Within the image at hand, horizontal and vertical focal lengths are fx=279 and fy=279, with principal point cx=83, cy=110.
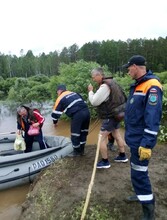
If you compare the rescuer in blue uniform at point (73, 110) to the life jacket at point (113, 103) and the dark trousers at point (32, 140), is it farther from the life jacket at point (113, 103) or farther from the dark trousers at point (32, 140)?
the dark trousers at point (32, 140)

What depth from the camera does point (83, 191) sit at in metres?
4.43

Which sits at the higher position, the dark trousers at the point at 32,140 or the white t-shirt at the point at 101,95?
the white t-shirt at the point at 101,95

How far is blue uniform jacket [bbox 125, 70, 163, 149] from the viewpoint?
3.08 m

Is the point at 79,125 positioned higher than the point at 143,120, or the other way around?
the point at 143,120

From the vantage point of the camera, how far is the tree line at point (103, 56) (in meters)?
39.6

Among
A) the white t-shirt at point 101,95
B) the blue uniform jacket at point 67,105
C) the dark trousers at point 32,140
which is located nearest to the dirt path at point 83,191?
the dark trousers at point 32,140

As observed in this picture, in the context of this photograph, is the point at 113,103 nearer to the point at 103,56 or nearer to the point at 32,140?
the point at 32,140

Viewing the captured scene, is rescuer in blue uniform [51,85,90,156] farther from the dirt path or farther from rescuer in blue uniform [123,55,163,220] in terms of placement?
rescuer in blue uniform [123,55,163,220]

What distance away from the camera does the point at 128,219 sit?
12.1 ft

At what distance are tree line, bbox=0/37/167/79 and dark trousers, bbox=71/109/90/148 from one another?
75.0 ft

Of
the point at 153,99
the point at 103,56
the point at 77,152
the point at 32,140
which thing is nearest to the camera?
the point at 153,99

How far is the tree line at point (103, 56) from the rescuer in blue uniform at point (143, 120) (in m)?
25.1

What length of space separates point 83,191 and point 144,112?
6.31 feet

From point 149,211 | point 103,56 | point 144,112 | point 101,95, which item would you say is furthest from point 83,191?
point 103,56
